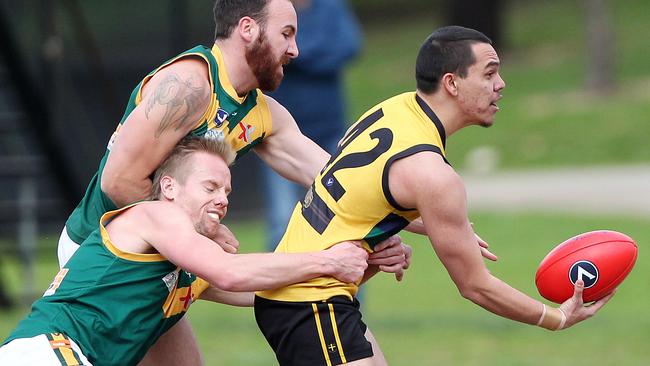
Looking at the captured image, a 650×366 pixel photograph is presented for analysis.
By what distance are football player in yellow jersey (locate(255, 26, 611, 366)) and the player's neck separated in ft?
1.85

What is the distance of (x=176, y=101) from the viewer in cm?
551

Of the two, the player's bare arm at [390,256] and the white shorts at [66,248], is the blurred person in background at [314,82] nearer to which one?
the white shorts at [66,248]

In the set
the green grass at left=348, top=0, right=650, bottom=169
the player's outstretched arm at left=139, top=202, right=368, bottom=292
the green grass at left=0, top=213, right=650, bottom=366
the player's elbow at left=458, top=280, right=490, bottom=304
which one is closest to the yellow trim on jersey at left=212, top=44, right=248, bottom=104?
the player's outstretched arm at left=139, top=202, right=368, bottom=292

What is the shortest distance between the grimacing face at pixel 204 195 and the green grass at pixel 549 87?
16394mm

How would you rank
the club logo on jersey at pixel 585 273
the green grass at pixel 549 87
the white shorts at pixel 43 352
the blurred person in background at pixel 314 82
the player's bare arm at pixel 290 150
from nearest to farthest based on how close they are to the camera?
the white shorts at pixel 43 352 < the club logo on jersey at pixel 585 273 < the player's bare arm at pixel 290 150 < the blurred person in background at pixel 314 82 < the green grass at pixel 549 87

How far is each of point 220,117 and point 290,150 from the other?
1.92 feet

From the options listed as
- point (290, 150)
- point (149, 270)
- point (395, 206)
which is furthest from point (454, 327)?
→ point (149, 270)

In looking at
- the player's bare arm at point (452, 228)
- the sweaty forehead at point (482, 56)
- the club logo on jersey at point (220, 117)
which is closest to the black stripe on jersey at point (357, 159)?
the player's bare arm at point (452, 228)

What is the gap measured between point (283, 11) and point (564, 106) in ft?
62.1

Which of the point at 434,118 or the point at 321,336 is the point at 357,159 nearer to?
the point at 434,118

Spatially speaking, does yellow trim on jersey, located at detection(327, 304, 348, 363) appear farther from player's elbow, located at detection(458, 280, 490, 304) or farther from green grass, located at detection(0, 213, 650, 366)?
green grass, located at detection(0, 213, 650, 366)

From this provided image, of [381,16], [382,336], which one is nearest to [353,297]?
[382,336]

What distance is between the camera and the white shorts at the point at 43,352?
486 cm

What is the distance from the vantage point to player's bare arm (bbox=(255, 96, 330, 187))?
6176 mm
